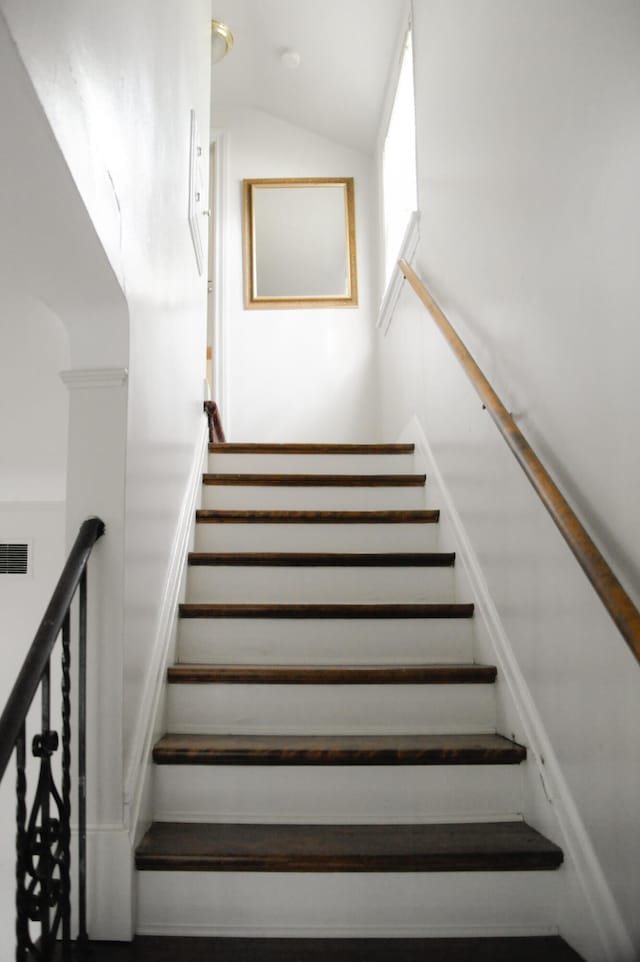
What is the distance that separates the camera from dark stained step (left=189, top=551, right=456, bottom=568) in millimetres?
2578

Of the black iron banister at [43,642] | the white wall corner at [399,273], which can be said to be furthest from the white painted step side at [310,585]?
the white wall corner at [399,273]

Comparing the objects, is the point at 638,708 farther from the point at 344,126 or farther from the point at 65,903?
the point at 344,126

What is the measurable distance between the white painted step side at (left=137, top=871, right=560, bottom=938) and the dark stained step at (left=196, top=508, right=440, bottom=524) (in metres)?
1.37

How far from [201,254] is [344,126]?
2.34m

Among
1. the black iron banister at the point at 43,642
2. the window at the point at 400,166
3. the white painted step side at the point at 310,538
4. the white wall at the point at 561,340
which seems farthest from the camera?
the window at the point at 400,166

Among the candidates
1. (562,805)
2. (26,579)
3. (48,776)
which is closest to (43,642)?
(48,776)

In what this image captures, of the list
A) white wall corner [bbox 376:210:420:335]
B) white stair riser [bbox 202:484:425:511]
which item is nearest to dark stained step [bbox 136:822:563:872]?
white stair riser [bbox 202:484:425:511]

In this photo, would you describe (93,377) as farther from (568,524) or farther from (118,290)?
(568,524)

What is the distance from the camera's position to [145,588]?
75.6 inches

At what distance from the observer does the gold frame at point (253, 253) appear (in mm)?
4988

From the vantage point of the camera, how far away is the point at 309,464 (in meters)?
3.35

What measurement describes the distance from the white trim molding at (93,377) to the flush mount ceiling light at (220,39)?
3.61 metres

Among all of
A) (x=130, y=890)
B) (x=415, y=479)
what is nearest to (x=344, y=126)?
(x=415, y=479)

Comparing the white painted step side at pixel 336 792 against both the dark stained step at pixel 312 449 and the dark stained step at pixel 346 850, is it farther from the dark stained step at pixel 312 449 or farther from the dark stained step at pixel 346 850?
the dark stained step at pixel 312 449
